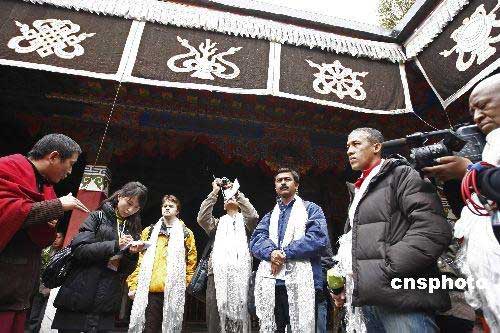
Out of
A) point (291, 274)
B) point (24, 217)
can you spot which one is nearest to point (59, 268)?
point (24, 217)

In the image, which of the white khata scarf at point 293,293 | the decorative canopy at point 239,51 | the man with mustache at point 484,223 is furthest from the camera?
the decorative canopy at point 239,51

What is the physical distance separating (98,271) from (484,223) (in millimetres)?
2295

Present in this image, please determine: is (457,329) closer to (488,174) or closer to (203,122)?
(488,174)

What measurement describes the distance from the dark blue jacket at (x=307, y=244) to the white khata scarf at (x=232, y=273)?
1.34 ft

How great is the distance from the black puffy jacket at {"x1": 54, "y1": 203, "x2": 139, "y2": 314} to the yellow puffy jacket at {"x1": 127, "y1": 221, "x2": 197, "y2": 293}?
0.73 metres

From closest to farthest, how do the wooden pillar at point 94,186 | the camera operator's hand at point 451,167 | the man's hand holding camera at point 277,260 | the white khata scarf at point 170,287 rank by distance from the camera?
the camera operator's hand at point 451,167
the man's hand holding camera at point 277,260
the white khata scarf at point 170,287
the wooden pillar at point 94,186

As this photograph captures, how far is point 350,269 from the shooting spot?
196cm

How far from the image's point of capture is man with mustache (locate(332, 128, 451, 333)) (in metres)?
1.58

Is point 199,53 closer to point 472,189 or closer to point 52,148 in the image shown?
point 52,148

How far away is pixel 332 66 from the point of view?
478cm

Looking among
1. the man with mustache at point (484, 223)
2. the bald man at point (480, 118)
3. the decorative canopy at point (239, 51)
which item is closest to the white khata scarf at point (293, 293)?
the man with mustache at point (484, 223)

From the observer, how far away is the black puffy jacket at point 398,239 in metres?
1.57

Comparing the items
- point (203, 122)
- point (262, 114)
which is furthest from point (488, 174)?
point (203, 122)

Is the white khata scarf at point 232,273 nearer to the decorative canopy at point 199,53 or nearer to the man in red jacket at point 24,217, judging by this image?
the man in red jacket at point 24,217
